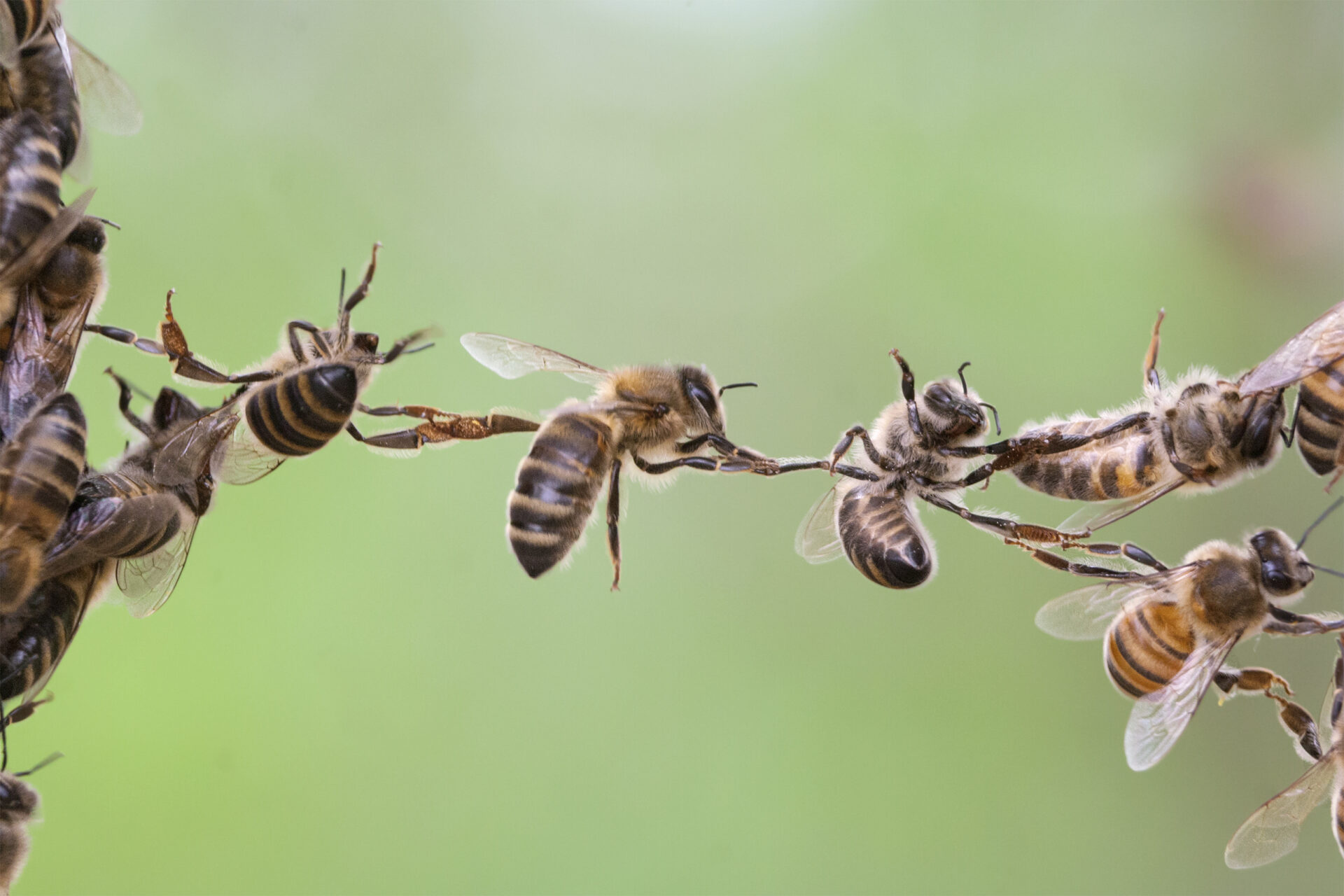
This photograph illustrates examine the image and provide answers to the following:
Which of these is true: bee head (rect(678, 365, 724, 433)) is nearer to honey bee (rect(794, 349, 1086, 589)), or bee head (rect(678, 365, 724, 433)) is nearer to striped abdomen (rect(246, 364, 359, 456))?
honey bee (rect(794, 349, 1086, 589))

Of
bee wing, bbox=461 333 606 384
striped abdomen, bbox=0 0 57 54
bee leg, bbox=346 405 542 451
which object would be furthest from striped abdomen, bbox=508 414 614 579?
striped abdomen, bbox=0 0 57 54

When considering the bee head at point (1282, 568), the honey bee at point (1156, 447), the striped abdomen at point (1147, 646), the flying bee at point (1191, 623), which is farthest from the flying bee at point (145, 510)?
the bee head at point (1282, 568)

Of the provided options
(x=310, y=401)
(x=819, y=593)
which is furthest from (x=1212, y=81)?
(x=310, y=401)

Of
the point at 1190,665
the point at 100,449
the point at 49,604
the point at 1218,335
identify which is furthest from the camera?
the point at 1218,335

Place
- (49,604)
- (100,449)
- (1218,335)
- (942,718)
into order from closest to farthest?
(49,604)
(100,449)
(942,718)
(1218,335)

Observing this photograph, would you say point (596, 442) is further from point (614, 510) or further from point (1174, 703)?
point (1174, 703)

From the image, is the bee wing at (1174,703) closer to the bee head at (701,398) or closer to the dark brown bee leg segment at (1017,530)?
the dark brown bee leg segment at (1017,530)

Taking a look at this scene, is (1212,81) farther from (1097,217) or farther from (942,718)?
(942,718)
